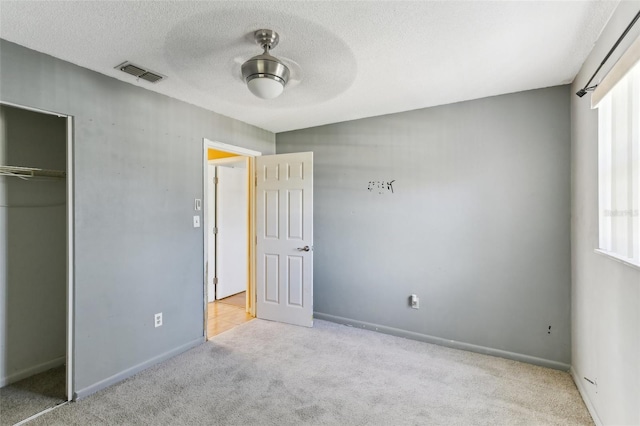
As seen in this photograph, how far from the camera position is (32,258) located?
99.5 inches

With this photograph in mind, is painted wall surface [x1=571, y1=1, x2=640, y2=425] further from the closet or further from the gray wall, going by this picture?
the closet

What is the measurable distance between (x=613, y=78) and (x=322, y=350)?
9.34 feet

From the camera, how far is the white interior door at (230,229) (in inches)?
185

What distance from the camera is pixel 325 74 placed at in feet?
7.69

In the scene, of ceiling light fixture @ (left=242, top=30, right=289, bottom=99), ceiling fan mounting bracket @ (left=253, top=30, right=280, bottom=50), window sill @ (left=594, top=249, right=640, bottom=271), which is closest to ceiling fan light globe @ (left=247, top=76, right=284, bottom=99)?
ceiling light fixture @ (left=242, top=30, right=289, bottom=99)

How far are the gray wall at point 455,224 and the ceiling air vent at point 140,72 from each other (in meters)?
1.91

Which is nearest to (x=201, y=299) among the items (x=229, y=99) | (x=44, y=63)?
(x=229, y=99)

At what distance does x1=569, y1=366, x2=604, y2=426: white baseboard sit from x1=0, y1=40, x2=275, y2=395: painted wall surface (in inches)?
125

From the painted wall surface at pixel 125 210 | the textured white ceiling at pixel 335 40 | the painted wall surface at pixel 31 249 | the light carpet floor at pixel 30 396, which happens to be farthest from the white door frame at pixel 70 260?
the textured white ceiling at pixel 335 40

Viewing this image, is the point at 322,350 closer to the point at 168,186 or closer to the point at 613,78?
the point at 168,186

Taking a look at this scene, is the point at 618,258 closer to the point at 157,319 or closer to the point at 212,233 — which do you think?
the point at 157,319

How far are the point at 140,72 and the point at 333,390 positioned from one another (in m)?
2.80

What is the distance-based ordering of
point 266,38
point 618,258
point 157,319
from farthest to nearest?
1. point 157,319
2. point 266,38
3. point 618,258

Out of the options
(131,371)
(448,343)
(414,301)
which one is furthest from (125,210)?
(448,343)
